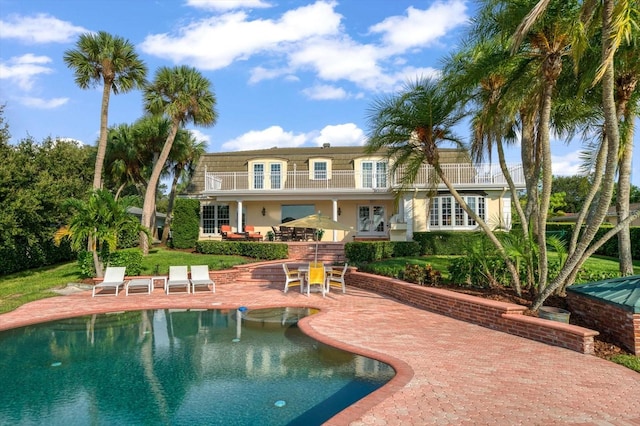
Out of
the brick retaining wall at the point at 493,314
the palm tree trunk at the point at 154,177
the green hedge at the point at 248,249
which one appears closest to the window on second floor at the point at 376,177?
the green hedge at the point at 248,249

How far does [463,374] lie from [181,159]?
86.0 feet

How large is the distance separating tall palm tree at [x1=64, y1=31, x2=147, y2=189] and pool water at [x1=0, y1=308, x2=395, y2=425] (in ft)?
41.4

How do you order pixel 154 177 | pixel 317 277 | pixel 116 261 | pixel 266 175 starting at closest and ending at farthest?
pixel 317 277 < pixel 116 261 < pixel 154 177 < pixel 266 175

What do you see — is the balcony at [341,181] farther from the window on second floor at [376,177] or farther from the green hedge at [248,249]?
the green hedge at [248,249]

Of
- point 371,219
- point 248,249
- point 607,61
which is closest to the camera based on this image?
point 607,61

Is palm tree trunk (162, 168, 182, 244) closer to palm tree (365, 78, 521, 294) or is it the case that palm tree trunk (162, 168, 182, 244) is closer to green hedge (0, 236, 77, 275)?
green hedge (0, 236, 77, 275)

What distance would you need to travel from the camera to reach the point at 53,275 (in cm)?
1705

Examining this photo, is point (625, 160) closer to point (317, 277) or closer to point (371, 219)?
point (317, 277)

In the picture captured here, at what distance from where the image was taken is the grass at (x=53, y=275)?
42.4 ft

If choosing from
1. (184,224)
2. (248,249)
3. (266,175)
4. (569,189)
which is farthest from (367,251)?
(569,189)

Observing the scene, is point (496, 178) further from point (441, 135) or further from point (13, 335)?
point (13, 335)

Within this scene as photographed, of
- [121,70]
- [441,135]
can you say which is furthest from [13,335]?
[121,70]

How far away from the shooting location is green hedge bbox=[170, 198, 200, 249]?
2334 cm

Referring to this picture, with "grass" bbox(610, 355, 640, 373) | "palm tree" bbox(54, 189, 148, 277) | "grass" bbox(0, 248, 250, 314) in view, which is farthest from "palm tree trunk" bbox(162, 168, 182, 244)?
"grass" bbox(610, 355, 640, 373)
